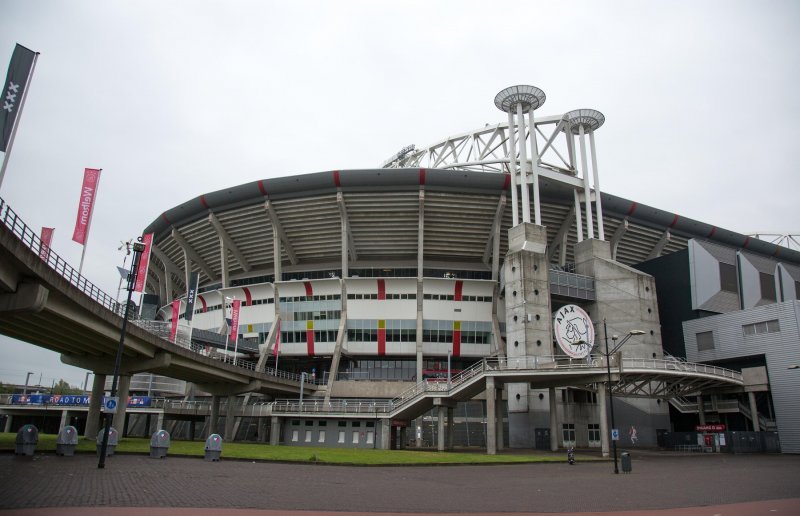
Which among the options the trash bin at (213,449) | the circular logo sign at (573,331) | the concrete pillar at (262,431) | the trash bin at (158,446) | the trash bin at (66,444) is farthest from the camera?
the concrete pillar at (262,431)

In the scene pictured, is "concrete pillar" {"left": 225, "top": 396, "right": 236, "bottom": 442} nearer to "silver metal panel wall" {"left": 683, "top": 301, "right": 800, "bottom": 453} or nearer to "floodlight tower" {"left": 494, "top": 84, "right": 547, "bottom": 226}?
"floodlight tower" {"left": 494, "top": 84, "right": 547, "bottom": 226}

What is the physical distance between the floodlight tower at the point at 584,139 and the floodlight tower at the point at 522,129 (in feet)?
17.6

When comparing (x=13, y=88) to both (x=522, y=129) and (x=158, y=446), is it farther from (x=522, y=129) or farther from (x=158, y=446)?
(x=522, y=129)

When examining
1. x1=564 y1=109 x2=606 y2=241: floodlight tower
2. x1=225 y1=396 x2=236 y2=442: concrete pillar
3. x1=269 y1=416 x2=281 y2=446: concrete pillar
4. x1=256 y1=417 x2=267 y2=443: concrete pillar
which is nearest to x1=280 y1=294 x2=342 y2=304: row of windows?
x1=256 y1=417 x2=267 y2=443: concrete pillar

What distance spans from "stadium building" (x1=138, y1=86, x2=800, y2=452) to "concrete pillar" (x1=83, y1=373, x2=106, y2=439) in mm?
16362

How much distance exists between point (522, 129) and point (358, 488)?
47.5 metres

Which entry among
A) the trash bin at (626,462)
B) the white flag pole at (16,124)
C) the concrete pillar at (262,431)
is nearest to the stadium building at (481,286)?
the concrete pillar at (262,431)

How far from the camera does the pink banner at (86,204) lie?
34.0 meters

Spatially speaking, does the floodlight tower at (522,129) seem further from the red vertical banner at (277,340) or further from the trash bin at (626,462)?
the trash bin at (626,462)

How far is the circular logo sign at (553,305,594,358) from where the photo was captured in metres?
41.1

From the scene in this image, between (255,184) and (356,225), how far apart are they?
12405 millimetres

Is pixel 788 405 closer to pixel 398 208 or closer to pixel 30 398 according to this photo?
pixel 398 208

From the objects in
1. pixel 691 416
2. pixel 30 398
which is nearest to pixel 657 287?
pixel 691 416

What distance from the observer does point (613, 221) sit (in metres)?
66.4
